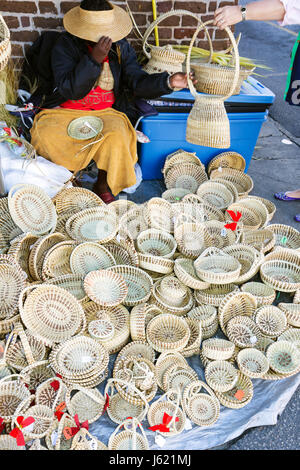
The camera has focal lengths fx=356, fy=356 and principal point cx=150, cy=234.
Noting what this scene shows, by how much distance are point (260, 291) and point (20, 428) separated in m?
1.54

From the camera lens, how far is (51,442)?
59.8 inches

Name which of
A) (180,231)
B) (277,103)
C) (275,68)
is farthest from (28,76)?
(275,68)

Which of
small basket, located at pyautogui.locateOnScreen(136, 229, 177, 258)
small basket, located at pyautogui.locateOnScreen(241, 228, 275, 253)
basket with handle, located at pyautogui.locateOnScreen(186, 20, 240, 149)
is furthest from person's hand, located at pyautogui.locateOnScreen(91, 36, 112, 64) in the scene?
small basket, located at pyautogui.locateOnScreen(241, 228, 275, 253)

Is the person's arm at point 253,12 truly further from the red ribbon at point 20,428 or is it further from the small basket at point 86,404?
the red ribbon at point 20,428

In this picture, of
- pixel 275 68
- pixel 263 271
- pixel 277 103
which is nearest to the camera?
pixel 263 271

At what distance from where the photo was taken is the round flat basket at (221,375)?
1.80 meters

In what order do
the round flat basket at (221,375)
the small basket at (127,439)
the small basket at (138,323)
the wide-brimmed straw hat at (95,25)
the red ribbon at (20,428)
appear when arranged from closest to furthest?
the red ribbon at (20,428) → the small basket at (127,439) → the round flat basket at (221,375) → the small basket at (138,323) → the wide-brimmed straw hat at (95,25)

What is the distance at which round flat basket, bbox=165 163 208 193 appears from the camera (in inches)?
122

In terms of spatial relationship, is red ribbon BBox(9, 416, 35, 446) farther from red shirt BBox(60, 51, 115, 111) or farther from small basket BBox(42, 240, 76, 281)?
red shirt BBox(60, 51, 115, 111)

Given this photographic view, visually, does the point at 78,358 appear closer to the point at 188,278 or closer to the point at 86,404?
the point at 86,404

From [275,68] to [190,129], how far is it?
4.80 metres

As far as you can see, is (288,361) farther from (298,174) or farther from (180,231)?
(298,174)

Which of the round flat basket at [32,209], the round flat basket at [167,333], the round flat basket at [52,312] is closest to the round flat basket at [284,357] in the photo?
the round flat basket at [167,333]

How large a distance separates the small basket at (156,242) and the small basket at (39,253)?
555 millimetres
